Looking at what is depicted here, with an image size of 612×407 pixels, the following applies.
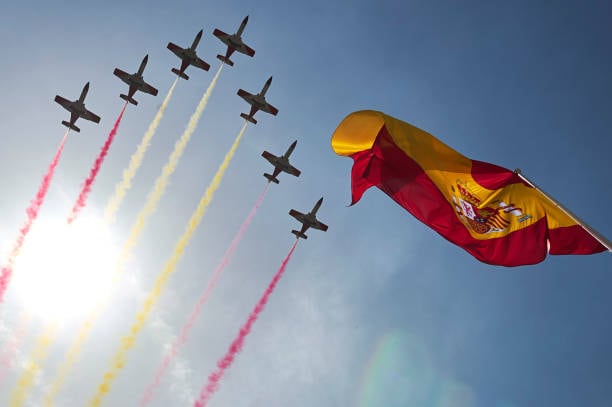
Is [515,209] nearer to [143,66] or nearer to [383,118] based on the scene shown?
[383,118]

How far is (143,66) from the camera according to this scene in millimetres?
85125

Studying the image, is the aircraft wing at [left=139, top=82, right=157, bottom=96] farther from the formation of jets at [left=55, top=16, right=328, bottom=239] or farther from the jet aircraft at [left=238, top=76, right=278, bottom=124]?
the jet aircraft at [left=238, top=76, right=278, bottom=124]

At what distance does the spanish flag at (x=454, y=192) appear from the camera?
2425cm

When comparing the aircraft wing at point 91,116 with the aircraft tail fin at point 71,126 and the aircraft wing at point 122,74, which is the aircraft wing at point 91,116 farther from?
the aircraft wing at point 122,74

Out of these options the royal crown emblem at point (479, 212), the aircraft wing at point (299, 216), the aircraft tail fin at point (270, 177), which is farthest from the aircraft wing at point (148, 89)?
the royal crown emblem at point (479, 212)

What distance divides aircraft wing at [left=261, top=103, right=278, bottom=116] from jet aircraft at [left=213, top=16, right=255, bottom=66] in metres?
8.68

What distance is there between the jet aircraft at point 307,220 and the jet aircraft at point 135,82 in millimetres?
31228

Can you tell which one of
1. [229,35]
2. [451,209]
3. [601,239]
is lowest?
[601,239]

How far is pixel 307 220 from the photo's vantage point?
292 feet

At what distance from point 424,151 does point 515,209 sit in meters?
5.17

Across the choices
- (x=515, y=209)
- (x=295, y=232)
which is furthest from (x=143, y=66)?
(x=515, y=209)

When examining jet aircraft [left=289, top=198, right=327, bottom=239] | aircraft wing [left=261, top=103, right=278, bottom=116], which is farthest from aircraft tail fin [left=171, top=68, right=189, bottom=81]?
jet aircraft [left=289, top=198, right=327, bottom=239]

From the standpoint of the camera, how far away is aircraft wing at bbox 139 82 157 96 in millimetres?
85688

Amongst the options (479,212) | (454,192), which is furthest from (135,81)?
(479,212)
